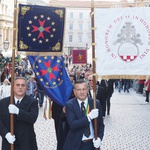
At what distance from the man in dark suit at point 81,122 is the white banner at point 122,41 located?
71 centimetres

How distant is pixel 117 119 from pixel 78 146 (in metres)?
7.48

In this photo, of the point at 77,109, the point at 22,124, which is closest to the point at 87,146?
the point at 77,109

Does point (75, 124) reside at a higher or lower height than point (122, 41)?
lower

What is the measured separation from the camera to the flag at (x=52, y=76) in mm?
6281

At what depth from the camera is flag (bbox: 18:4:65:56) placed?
19.4 feet

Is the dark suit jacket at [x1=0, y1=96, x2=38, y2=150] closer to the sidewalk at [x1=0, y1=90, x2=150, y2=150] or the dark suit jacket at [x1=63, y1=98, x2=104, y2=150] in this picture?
the dark suit jacket at [x1=63, y1=98, x2=104, y2=150]

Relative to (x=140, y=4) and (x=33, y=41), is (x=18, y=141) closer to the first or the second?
(x=33, y=41)

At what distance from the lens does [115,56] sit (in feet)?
18.3

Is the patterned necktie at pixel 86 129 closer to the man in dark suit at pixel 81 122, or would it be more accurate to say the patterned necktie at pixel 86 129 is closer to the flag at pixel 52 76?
the man in dark suit at pixel 81 122

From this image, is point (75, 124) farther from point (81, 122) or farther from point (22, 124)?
point (22, 124)

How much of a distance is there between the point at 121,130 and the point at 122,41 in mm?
5142

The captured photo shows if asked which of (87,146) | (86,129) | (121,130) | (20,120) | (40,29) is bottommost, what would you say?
(121,130)

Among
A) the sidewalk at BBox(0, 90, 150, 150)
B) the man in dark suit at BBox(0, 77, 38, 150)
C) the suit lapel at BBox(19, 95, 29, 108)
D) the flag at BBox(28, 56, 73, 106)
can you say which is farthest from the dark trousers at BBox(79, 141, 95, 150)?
the sidewalk at BBox(0, 90, 150, 150)

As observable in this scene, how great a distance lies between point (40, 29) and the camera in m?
6.02
